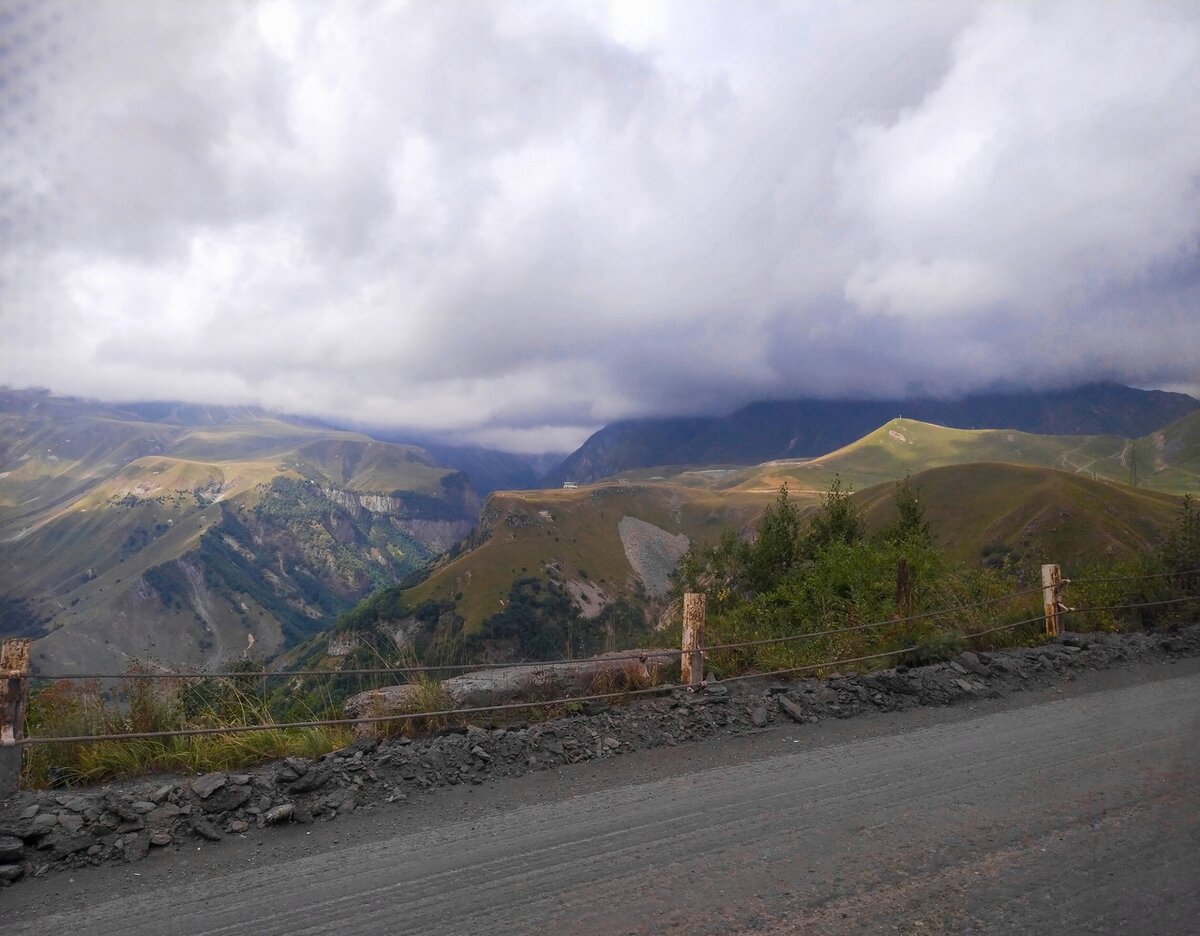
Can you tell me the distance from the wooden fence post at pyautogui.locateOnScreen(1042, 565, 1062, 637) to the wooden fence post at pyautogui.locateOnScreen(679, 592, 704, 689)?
7271 mm

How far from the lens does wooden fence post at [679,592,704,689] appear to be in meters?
9.49

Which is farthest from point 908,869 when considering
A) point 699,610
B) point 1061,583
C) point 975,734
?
point 1061,583

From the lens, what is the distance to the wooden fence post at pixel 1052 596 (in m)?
12.9

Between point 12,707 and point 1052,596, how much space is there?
48.5ft

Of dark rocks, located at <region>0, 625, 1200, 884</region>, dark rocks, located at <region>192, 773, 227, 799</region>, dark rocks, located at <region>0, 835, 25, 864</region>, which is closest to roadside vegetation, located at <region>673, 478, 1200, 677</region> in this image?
dark rocks, located at <region>0, 625, 1200, 884</region>

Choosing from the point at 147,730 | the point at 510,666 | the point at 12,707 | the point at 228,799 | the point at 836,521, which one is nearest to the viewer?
the point at 228,799

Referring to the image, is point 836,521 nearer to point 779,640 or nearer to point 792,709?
point 779,640

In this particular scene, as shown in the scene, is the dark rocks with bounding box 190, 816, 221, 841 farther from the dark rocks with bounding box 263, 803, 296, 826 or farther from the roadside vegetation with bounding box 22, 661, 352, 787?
the roadside vegetation with bounding box 22, 661, 352, 787

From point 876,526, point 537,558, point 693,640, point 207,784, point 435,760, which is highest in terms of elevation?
point 693,640

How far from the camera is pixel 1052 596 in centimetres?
1309

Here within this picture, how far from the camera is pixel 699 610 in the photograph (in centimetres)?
962

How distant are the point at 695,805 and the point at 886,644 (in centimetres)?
650

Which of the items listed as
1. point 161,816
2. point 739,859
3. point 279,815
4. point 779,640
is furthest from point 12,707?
point 779,640

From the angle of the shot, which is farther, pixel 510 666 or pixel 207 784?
pixel 510 666
